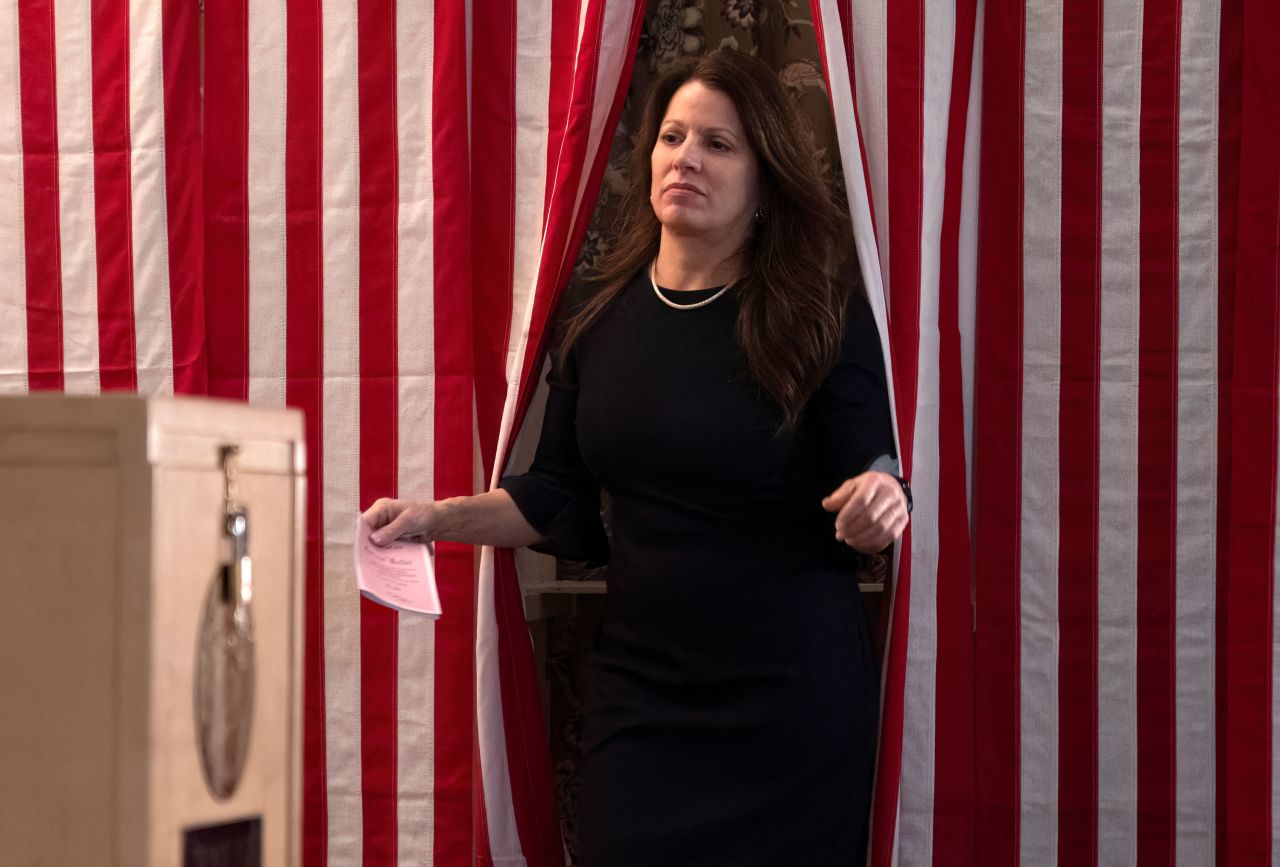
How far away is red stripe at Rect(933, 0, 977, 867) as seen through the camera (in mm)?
2146

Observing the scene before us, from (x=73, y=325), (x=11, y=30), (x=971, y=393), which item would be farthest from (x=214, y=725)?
(x=11, y=30)

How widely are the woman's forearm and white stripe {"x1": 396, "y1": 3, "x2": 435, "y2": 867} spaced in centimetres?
28

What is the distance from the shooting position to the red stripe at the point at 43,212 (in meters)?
2.46

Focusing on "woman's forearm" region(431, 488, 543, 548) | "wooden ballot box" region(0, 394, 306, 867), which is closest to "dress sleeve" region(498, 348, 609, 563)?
"woman's forearm" region(431, 488, 543, 548)

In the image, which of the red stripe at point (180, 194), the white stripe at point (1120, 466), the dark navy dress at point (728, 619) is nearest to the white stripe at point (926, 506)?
the dark navy dress at point (728, 619)

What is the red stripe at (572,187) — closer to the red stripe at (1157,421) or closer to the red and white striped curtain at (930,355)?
the red and white striped curtain at (930,355)

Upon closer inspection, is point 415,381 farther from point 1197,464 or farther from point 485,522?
point 1197,464

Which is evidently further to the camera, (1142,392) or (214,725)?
(1142,392)

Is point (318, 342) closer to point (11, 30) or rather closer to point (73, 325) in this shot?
point (73, 325)

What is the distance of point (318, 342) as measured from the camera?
7.85 ft

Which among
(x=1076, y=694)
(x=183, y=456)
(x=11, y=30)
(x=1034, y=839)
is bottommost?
(x=1034, y=839)

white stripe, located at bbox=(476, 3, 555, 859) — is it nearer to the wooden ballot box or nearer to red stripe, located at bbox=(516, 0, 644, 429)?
red stripe, located at bbox=(516, 0, 644, 429)

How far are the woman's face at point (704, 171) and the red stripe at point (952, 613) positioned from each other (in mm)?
369

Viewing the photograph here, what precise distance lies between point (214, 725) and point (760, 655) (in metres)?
1.32
